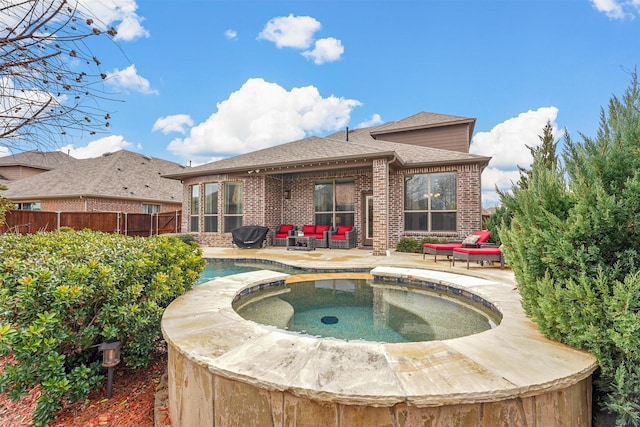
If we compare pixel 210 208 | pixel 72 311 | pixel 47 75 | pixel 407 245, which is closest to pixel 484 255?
pixel 407 245

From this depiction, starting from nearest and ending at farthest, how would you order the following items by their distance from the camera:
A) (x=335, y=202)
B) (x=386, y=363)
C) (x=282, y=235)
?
(x=386, y=363) → (x=282, y=235) → (x=335, y=202)

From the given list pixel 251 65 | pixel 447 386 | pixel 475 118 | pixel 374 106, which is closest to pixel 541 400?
pixel 447 386

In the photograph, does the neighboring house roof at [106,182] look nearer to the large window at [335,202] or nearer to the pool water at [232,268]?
the large window at [335,202]

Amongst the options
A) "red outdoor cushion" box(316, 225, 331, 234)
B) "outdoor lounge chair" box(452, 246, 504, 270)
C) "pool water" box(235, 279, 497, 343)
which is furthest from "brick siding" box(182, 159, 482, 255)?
"pool water" box(235, 279, 497, 343)

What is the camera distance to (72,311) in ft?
8.07

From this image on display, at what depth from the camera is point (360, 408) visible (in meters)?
1.53

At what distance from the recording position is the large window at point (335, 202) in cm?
1194

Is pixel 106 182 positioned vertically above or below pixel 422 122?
below

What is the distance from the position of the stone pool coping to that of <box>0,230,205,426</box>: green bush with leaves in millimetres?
399

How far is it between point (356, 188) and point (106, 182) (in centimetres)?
1508

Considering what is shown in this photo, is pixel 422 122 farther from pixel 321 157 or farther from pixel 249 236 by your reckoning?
pixel 249 236

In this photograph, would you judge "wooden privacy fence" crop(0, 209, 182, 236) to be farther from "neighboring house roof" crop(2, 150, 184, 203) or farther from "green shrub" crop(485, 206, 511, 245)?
"green shrub" crop(485, 206, 511, 245)

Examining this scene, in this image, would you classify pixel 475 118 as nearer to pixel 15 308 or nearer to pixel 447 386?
pixel 447 386

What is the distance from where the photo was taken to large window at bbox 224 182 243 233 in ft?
40.6
